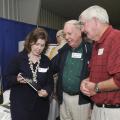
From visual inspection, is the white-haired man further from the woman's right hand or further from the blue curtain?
the blue curtain

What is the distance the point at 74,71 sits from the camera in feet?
7.47

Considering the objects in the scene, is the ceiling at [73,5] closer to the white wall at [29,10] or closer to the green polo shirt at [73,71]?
the white wall at [29,10]

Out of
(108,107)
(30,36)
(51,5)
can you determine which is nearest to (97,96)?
(108,107)

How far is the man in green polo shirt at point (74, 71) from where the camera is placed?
2264 millimetres

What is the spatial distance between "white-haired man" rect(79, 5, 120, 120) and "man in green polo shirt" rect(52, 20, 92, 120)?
53 cm

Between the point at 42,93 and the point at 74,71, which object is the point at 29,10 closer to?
the point at 74,71

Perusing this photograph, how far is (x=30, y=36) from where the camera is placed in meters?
2.15

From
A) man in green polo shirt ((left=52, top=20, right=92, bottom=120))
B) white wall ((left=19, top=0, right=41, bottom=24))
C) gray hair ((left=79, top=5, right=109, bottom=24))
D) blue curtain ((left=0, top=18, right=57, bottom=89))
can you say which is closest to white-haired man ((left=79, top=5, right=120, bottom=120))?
gray hair ((left=79, top=5, right=109, bottom=24))

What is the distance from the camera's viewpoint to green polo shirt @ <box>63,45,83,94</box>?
7.42 ft

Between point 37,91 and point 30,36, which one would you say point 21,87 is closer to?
point 37,91

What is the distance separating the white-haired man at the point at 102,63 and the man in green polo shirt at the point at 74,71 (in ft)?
1.74

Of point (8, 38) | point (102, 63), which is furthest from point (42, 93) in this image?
point (8, 38)

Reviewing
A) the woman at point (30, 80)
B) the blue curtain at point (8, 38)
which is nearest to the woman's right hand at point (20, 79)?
the woman at point (30, 80)

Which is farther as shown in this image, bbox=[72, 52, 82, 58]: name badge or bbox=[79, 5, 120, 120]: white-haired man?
bbox=[72, 52, 82, 58]: name badge
